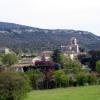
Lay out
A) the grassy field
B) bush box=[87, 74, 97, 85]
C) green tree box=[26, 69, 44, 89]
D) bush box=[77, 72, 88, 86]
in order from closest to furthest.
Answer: the grassy field < green tree box=[26, 69, 44, 89] < bush box=[77, 72, 88, 86] < bush box=[87, 74, 97, 85]

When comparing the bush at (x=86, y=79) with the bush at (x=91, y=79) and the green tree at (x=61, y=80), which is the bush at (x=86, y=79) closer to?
the bush at (x=91, y=79)

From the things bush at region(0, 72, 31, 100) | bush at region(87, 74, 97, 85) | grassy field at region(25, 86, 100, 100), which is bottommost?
bush at region(87, 74, 97, 85)

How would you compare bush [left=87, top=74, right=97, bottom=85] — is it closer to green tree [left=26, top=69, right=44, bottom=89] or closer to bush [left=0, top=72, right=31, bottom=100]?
green tree [left=26, top=69, right=44, bottom=89]

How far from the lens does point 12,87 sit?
3316cm

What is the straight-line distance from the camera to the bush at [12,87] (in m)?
32.7

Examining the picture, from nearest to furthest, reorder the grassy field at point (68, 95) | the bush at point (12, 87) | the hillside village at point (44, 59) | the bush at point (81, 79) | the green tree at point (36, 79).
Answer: the bush at point (12, 87) → the grassy field at point (68, 95) → the green tree at point (36, 79) → the bush at point (81, 79) → the hillside village at point (44, 59)

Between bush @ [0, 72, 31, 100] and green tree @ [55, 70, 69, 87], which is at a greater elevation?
bush @ [0, 72, 31, 100]

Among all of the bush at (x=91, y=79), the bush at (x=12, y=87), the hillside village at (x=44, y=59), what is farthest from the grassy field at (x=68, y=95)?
the hillside village at (x=44, y=59)

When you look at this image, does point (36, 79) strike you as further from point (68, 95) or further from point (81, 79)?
point (68, 95)

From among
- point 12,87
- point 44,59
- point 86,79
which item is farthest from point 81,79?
point 44,59

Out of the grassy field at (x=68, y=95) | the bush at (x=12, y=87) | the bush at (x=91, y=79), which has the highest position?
the bush at (x=12, y=87)

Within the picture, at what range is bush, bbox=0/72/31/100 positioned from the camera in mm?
32688

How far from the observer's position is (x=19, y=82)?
3356 cm

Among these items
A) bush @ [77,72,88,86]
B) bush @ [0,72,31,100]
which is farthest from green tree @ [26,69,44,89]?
bush @ [0,72,31,100]
